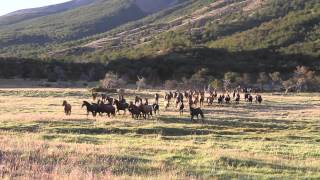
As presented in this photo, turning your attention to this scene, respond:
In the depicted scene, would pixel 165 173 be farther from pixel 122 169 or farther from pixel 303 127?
pixel 303 127

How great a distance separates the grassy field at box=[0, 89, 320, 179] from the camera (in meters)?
15.7

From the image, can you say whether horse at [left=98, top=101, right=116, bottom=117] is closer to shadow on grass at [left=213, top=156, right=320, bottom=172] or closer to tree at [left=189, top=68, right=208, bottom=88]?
shadow on grass at [left=213, top=156, right=320, bottom=172]

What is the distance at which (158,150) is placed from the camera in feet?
69.2

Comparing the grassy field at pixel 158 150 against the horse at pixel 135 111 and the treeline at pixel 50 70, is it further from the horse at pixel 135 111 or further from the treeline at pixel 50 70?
the treeline at pixel 50 70

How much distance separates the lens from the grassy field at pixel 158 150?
617 inches

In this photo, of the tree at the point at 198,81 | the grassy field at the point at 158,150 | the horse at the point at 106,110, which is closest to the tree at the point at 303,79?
the tree at the point at 198,81

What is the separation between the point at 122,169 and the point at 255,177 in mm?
3819

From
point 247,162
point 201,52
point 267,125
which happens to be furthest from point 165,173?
point 201,52

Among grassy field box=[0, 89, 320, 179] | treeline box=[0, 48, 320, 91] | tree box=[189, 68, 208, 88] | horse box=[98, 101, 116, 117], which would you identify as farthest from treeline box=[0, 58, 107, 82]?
grassy field box=[0, 89, 320, 179]

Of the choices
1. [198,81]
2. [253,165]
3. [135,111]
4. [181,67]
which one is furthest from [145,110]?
[181,67]

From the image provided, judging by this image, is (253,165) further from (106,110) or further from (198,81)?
(198,81)

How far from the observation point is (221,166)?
17688 mm

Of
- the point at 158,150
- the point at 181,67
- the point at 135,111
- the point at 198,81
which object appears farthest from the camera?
the point at 181,67

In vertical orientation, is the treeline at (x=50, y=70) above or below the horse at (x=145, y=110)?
above
